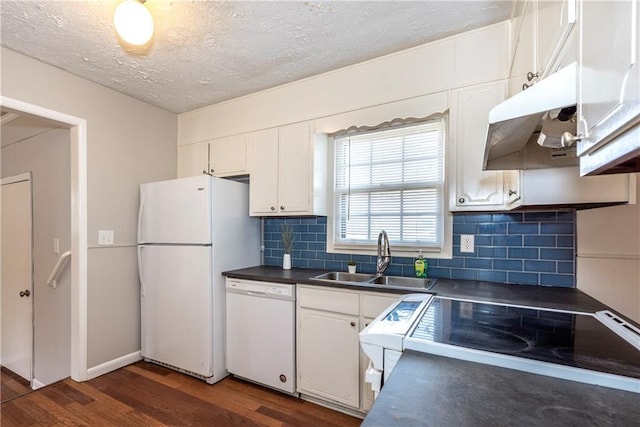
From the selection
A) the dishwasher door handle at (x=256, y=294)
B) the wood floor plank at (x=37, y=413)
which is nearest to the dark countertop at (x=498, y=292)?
the dishwasher door handle at (x=256, y=294)

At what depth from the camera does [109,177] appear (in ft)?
8.74

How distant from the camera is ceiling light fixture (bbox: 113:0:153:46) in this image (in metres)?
1.47

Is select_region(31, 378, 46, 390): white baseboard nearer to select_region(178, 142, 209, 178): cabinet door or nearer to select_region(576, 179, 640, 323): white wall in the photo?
select_region(178, 142, 209, 178): cabinet door

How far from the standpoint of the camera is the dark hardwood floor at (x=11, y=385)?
9.10 feet

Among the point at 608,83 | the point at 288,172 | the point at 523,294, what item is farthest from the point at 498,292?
the point at 288,172

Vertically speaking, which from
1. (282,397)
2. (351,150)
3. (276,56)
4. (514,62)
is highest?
(276,56)

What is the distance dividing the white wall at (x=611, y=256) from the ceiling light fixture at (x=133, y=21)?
2.59m

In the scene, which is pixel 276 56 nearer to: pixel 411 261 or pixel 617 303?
pixel 411 261

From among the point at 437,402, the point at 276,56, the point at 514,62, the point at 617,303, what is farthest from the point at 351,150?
the point at 437,402

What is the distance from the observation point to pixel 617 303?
1.69m

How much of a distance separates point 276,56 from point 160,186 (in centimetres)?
149

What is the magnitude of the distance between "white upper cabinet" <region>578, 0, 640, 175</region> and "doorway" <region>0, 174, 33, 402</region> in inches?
162

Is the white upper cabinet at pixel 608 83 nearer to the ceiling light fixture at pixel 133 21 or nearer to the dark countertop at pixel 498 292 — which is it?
the dark countertop at pixel 498 292

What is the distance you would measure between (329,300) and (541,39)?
5.72 ft
